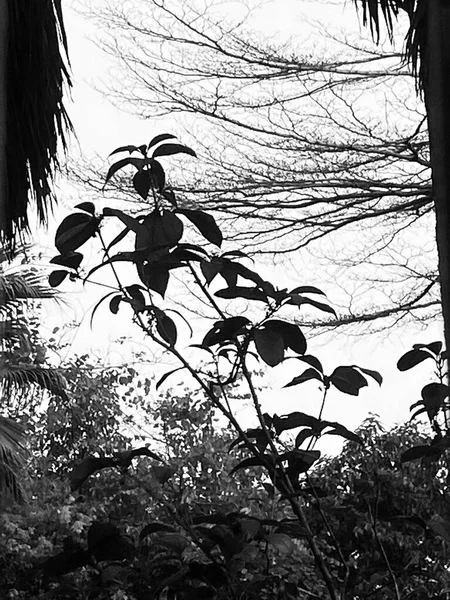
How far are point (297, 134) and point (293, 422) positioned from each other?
2.02 m

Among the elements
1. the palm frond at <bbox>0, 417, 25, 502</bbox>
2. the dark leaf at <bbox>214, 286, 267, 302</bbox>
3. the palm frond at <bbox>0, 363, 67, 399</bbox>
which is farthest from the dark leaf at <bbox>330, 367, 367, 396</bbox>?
the palm frond at <bbox>0, 363, 67, 399</bbox>

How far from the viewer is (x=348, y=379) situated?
843 mm

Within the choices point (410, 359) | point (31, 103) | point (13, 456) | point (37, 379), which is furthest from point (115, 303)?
point (37, 379)

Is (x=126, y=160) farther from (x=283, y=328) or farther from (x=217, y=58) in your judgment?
(x=217, y=58)

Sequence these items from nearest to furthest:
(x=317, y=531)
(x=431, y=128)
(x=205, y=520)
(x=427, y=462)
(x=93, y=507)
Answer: (x=205, y=520), (x=427, y=462), (x=431, y=128), (x=317, y=531), (x=93, y=507)

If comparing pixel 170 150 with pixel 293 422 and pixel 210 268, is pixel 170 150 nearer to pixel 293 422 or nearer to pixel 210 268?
pixel 210 268

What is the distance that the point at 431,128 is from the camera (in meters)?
1.18

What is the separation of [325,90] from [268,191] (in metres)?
0.39

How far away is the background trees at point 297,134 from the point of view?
103 inches

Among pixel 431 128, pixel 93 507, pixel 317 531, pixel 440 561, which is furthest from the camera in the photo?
pixel 93 507

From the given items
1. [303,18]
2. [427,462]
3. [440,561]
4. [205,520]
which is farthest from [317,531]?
[303,18]

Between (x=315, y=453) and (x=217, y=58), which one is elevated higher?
(x=217, y=58)

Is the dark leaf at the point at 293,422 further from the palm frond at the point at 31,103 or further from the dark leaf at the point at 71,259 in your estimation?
the palm frond at the point at 31,103

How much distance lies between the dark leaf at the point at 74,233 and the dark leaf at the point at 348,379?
274mm
